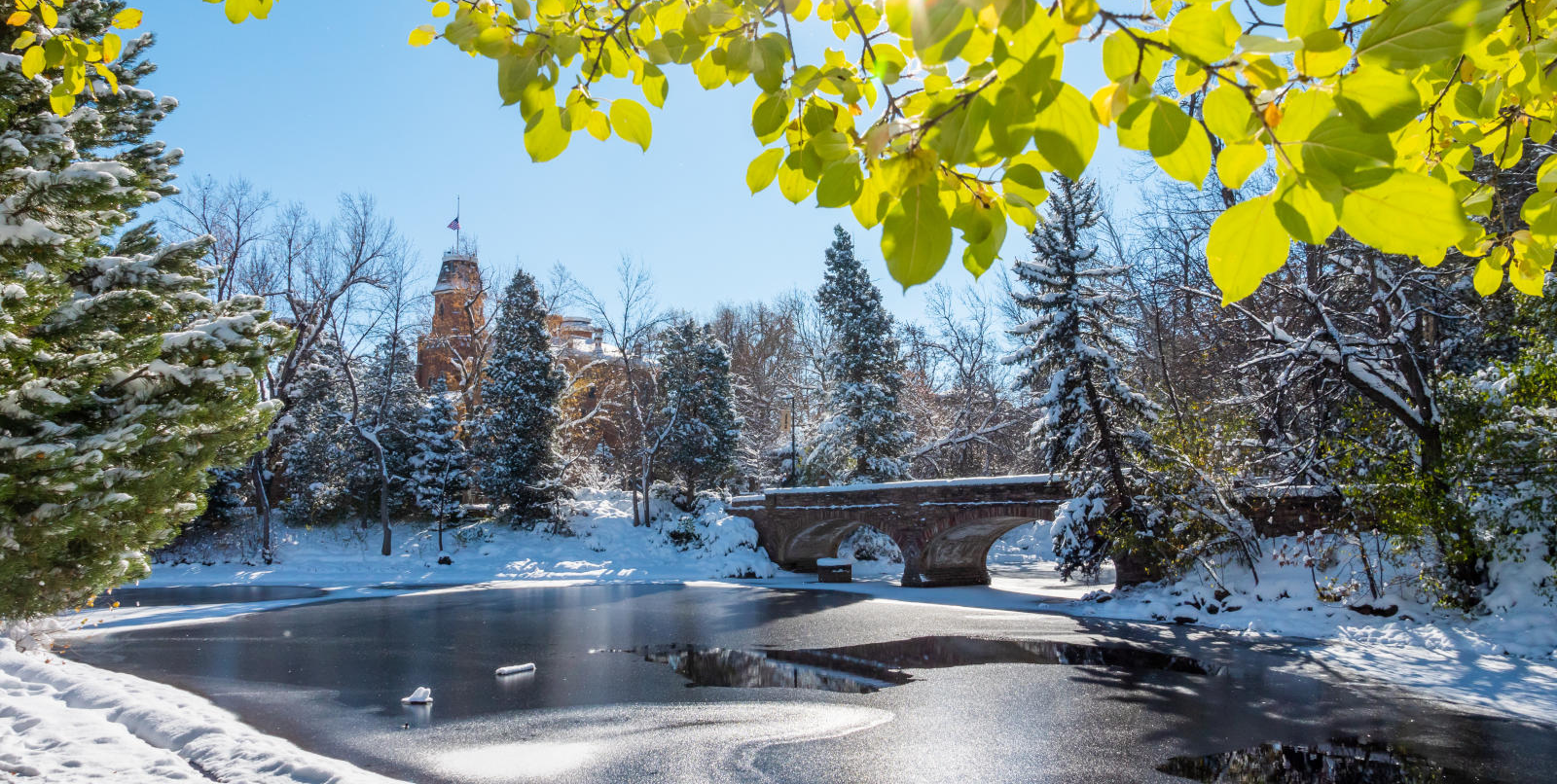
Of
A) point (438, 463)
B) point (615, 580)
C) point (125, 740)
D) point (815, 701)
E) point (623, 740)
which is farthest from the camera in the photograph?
point (438, 463)

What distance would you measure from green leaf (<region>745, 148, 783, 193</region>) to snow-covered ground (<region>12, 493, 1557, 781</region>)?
6.98 metres

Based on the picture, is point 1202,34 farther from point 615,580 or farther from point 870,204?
point 615,580

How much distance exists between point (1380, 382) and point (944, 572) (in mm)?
12833

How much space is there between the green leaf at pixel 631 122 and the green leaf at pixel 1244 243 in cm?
105

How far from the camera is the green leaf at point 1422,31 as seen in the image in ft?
3.01

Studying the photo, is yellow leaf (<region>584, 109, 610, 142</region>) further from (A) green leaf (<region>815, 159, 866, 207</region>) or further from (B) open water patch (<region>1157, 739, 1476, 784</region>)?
(B) open water patch (<region>1157, 739, 1476, 784</region>)

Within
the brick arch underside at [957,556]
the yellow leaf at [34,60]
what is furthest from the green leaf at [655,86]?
the brick arch underside at [957,556]

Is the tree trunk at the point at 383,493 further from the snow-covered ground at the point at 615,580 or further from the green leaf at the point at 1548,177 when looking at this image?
the green leaf at the point at 1548,177

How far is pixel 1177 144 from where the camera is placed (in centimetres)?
106

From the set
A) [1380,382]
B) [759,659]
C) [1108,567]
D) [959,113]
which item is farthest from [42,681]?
[1108,567]

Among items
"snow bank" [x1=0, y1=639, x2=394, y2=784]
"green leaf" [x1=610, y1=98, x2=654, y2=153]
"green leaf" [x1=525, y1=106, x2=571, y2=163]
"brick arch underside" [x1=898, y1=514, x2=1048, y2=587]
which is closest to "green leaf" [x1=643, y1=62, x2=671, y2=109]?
"green leaf" [x1=610, y1=98, x2=654, y2=153]

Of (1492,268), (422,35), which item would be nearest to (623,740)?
(422,35)

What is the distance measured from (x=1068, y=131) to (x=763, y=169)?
598 millimetres

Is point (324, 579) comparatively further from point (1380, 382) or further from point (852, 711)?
point (1380, 382)
